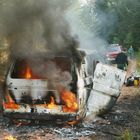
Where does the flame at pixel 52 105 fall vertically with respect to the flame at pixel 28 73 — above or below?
below

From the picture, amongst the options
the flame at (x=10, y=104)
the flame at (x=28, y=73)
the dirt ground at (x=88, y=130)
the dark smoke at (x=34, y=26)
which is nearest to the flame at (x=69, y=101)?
the dirt ground at (x=88, y=130)

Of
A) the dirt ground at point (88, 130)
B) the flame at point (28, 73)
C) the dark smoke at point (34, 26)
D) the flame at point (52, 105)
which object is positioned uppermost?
the dark smoke at point (34, 26)

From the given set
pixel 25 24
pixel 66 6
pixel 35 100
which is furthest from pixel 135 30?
pixel 35 100

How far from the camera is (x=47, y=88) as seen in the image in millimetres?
8836

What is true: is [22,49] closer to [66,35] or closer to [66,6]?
[66,35]

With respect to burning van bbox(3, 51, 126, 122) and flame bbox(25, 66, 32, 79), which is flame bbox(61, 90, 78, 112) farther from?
flame bbox(25, 66, 32, 79)

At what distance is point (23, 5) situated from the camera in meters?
10.4

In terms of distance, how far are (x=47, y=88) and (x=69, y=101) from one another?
61cm

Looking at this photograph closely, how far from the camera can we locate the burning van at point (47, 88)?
28.9 feet

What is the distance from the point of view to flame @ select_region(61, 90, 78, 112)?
28.8ft

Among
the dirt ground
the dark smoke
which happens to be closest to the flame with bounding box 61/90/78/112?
the dirt ground

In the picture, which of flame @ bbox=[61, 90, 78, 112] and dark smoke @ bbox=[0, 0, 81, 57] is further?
dark smoke @ bbox=[0, 0, 81, 57]

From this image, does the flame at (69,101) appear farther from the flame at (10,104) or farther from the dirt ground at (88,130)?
the flame at (10,104)

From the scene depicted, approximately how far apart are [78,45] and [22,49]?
1.52 m
